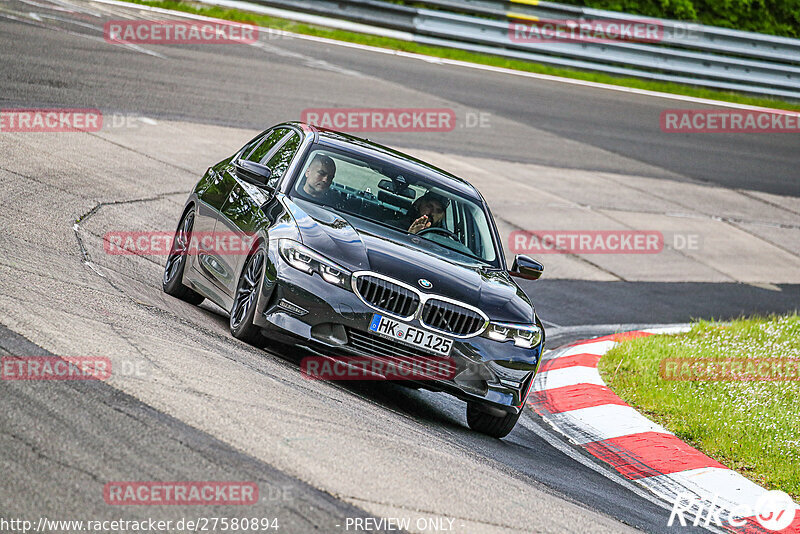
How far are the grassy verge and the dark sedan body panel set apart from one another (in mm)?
16948

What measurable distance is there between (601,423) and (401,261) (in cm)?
248

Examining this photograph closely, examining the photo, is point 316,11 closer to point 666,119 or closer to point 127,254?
point 666,119

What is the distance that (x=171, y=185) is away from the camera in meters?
13.1

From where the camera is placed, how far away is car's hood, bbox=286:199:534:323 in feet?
23.4

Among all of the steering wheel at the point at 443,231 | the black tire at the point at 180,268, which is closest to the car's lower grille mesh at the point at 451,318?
the steering wheel at the point at 443,231

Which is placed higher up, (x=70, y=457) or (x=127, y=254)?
(x=70, y=457)

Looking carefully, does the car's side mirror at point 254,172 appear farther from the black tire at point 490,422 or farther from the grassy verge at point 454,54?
the grassy verge at point 454,54

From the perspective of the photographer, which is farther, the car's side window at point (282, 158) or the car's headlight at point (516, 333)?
the car's side window at point (282, 158)

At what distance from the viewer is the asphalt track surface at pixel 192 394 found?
178 inches

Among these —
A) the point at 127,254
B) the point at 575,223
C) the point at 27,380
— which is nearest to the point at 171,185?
the point at 127,254

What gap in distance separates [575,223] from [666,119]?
980 centimetres

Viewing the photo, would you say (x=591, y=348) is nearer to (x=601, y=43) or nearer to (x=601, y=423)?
(x=601, y=423)

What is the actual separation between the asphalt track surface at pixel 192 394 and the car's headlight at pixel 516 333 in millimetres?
691

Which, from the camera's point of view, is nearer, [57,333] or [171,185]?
[57,333]
